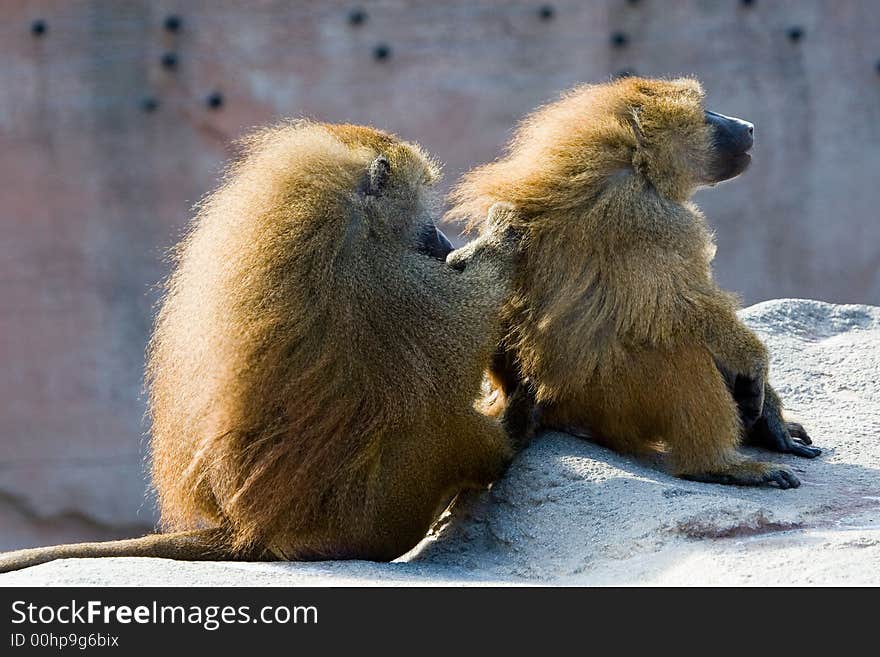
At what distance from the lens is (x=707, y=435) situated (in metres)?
4.24

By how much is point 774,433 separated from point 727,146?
1.13 meters

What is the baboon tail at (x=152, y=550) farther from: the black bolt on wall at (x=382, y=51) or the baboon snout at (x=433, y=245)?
the black bolt on wall at (x=382, y=51)

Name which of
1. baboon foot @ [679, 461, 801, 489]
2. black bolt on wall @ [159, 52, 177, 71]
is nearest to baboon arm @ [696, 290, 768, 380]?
baboon foot @ [679, 461, 801, 489]

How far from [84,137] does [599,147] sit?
21.1 feet

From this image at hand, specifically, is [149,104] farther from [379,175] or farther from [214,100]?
[379,175]

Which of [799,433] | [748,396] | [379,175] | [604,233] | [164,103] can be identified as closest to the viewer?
[379,175]

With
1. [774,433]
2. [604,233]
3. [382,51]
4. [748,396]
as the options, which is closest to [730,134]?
[604,233]

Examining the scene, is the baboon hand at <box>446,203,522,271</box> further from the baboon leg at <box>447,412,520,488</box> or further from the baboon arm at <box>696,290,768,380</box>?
the baboon arm at <box>696,290,768,380</box>

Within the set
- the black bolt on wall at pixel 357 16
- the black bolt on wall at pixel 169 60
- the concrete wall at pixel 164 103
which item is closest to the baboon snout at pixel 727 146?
the concrete wall at pixel 164 103

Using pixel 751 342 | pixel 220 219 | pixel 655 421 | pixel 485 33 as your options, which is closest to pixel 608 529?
pixel 655 421

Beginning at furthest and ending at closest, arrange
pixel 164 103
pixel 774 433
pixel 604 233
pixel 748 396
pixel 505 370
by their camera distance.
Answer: pixel 164 103, pixel 774 433, pixel 505 370, pixel 748 396, pixel 604 233

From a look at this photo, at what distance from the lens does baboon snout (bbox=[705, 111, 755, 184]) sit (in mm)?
4598

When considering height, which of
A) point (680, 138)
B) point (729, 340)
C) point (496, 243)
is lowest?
point (729, 340)

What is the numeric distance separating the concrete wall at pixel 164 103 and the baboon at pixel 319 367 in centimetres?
578
